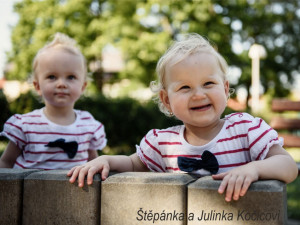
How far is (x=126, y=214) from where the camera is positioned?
1620 mm

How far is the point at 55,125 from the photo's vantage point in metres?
2.86

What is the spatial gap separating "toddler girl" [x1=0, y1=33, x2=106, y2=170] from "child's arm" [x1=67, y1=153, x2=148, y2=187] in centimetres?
69

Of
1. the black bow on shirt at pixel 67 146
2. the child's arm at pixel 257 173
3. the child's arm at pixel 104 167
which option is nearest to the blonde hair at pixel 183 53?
the child's arm at pixel 104 167

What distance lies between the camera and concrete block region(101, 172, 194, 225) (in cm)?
154

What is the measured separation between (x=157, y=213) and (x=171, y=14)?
1598 cm

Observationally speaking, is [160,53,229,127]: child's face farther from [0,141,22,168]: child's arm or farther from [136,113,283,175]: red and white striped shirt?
[0,141,22,168]: child's arm

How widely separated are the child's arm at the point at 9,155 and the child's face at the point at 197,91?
53.1 inches

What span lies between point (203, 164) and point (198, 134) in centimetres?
26

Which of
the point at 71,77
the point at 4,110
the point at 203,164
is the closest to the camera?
the point at 203,164

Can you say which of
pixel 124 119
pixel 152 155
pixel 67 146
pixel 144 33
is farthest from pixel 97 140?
pixel 144 33

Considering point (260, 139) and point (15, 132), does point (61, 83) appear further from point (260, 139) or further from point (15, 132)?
point (260, 139)

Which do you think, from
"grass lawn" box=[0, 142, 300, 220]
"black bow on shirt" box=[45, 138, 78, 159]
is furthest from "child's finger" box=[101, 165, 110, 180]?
"grass lawn" box=[0, 142, 300, 220]

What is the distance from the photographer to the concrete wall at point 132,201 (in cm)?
144

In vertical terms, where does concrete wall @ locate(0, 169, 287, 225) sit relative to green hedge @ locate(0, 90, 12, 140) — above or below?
below
